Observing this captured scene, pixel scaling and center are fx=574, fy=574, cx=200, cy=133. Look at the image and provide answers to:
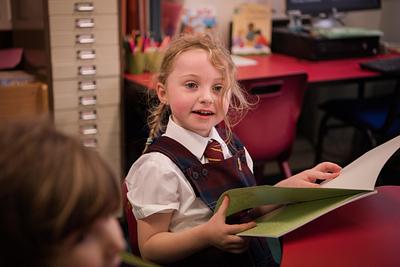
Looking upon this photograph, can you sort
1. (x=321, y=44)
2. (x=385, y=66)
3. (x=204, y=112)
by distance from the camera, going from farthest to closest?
(x=321, y=44) → (x=385, y=66) → (x=204, y=112)

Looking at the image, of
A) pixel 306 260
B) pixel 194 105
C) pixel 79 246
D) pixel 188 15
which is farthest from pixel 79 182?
pixel 188 15

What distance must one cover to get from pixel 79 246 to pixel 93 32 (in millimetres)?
1971

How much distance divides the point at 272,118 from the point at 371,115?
2.33 ft

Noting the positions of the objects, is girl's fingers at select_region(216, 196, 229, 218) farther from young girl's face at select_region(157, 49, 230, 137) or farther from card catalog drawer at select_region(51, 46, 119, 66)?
card catalog drawer at select_region(51, 46, 119, 66)

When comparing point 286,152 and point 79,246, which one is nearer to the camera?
point 79,246

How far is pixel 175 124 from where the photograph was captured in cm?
129

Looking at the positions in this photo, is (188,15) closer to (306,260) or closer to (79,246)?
(306,260)

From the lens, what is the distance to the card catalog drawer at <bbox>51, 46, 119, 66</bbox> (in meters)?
2.44

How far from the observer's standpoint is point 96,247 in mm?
629

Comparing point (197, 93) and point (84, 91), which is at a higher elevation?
point (197, 93)

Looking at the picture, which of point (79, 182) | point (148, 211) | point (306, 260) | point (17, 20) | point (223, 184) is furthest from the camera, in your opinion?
point (17, 20)

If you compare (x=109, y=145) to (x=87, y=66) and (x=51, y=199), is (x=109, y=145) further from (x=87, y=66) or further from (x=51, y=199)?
(x=51, y=199)

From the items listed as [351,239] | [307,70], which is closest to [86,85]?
[307,70]

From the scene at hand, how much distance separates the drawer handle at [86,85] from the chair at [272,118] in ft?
2.22
